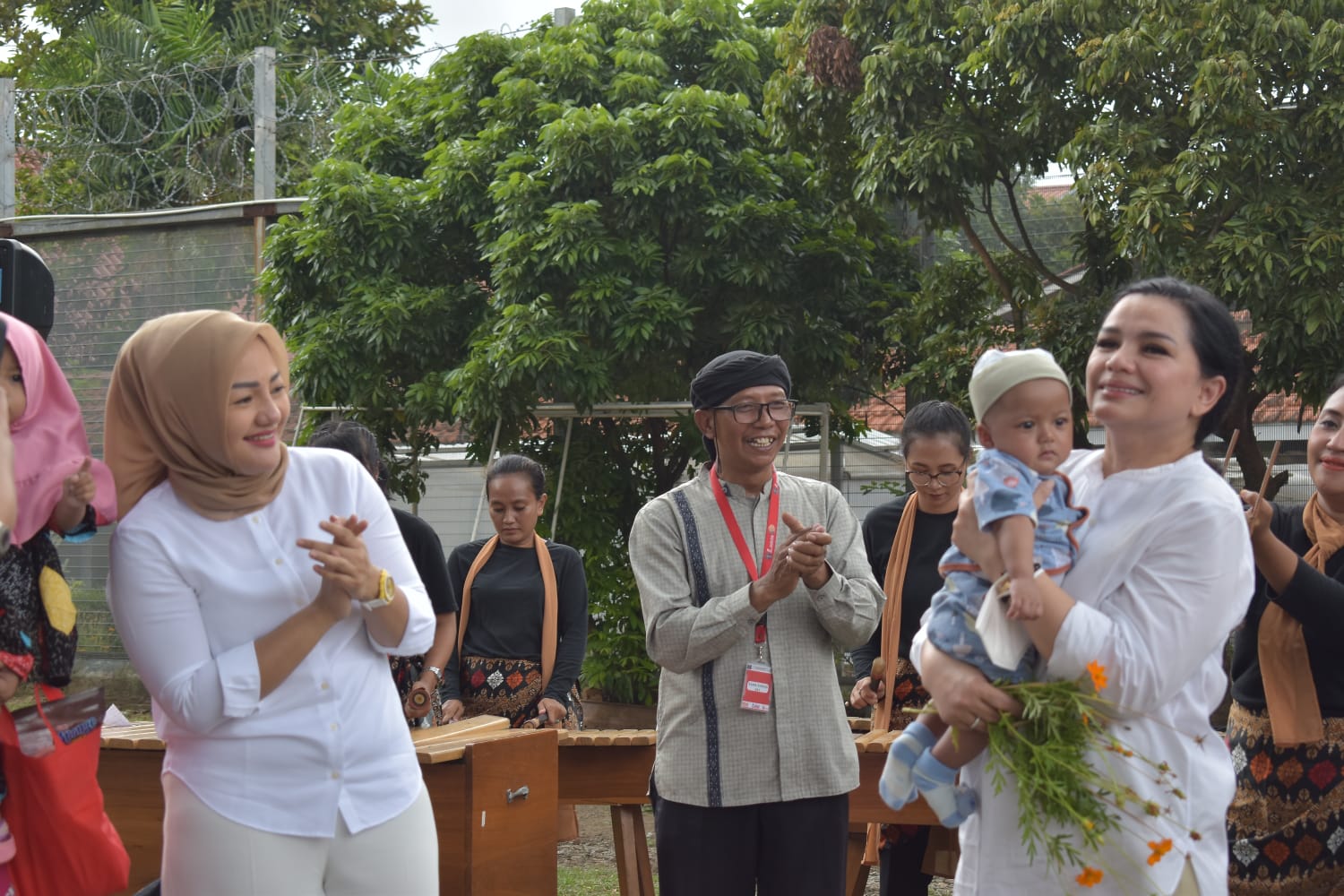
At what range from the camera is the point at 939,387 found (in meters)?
9.98

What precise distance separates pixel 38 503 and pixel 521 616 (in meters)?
3.35

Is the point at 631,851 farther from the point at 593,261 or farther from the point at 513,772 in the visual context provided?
the point at 593,261

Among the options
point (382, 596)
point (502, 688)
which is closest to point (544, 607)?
point (502, 688)

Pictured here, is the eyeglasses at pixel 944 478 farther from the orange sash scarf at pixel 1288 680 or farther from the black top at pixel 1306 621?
the orange sash scarf at pixel 1288 680

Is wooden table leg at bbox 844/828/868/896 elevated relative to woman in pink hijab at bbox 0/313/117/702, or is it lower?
lower

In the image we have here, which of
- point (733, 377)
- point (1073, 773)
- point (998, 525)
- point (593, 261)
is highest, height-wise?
point (593, 261)

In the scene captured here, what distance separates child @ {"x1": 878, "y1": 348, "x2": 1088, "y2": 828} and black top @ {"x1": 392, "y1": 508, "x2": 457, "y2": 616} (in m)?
2.88

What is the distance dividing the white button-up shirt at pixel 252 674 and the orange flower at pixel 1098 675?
1398 mm

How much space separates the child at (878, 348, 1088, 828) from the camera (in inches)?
104

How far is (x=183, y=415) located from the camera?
9.71 ft

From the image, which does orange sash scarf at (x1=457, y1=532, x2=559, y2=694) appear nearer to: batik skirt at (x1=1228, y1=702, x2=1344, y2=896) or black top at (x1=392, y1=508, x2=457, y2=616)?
black top at (x1=392, y1=508, x2=457, y2=616)

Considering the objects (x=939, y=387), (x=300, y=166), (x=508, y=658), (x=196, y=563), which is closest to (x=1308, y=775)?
(x=196, y=563)

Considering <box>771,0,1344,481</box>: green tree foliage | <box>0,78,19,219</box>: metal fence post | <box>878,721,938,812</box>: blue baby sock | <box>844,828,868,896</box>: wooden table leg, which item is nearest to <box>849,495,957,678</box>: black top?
<box>844,828,868,896</box>: wooden table leg

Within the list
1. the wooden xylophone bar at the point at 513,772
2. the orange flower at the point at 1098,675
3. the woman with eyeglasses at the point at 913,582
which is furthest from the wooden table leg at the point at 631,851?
the orange flower at the point at 1098,675
